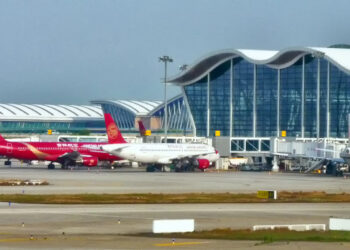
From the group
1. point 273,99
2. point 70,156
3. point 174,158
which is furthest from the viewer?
point 273,99

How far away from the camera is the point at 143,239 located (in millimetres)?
34906

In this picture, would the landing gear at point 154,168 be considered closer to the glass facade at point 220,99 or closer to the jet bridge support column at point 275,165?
the jet bridge support column at point 275,165

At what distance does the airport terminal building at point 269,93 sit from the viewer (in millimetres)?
132000

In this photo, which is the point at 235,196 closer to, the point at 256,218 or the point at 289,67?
the point at 256,218

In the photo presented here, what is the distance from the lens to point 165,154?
108562mm

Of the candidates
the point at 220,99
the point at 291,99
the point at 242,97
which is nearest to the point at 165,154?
the point at 291,99

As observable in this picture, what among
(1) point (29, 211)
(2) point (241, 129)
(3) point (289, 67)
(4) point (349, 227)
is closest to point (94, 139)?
(2) point (241, 129)

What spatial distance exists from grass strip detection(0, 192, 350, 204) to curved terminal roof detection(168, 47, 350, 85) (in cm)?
5903

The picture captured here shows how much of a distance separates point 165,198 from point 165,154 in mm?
50234

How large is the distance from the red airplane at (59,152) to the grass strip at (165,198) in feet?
159

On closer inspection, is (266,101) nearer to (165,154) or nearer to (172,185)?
(165,154)

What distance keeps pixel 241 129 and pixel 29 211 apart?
99559 mm

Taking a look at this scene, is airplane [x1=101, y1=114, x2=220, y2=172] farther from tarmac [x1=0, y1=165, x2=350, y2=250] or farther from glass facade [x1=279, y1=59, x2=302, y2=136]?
tarmac [x1=0, y1=165, x2=350, y2=250]

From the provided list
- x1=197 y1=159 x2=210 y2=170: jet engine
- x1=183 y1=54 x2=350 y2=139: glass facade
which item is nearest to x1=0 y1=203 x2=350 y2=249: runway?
x1=197 y1=159 x2=210 y2=170: jet engine
